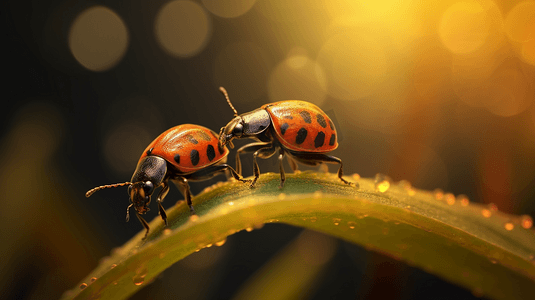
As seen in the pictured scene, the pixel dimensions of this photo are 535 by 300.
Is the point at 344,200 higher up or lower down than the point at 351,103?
higher up

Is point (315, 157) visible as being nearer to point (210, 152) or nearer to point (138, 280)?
point (210, 152)

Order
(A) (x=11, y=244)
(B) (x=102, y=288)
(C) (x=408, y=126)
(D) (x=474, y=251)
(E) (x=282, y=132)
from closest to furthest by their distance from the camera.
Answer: (B) (x=102, y=288), (D) (x=474, y=251), (E) (x=282, y=132), (A) (x=11, y=244), (C) (x=408, y=126)

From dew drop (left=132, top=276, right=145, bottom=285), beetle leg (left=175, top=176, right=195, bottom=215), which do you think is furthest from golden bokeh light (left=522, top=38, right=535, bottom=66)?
dew drop (left=132, top=276, right=145, bottom=285)

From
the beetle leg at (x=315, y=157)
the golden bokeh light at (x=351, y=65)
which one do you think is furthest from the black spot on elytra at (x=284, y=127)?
the golden bokeh light at (x=351, y=65)

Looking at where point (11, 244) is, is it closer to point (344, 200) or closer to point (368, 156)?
point (344, 200)

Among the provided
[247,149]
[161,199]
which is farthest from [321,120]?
[161,199]

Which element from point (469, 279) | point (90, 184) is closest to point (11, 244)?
point (90, 184)
